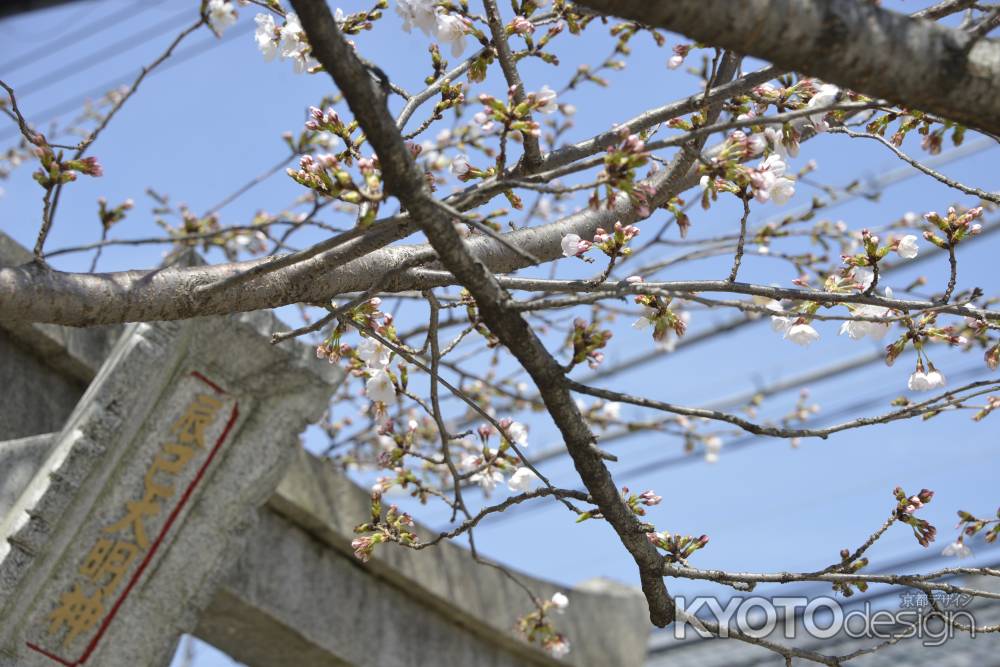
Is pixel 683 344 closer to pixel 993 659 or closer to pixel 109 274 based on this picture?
pixel 993 659

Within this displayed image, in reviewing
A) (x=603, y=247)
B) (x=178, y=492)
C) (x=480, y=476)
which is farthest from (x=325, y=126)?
(x=178, y=492)

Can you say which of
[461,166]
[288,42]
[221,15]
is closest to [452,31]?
[461,166]

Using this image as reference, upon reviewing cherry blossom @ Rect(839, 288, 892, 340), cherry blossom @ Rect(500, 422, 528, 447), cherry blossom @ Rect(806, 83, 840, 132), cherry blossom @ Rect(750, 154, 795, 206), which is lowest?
cherry blossom @ Rect(500, 422, 528, 447)

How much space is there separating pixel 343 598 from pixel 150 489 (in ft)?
4.15

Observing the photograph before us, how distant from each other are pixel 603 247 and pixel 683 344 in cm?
586

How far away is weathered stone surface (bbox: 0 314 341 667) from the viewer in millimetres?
3211

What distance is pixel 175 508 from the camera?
3.50 meters

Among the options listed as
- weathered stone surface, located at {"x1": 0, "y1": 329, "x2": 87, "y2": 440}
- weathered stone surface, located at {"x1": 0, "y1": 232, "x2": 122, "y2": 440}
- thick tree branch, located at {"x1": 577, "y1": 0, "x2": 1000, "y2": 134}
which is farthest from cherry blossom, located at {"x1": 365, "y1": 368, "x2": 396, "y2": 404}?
weathered stone surface, located at {"x1": 0, "y1": 329, "x2": 87, "y2": 440}

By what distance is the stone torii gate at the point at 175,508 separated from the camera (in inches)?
127

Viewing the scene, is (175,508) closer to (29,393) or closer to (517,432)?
(29,393)

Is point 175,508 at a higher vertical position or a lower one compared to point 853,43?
lower

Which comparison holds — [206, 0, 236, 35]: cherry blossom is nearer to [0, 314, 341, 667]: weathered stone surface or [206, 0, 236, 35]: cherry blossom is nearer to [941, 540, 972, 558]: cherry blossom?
[0, 314, 341, 667]: weathered stone surface

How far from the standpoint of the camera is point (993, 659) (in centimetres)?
667

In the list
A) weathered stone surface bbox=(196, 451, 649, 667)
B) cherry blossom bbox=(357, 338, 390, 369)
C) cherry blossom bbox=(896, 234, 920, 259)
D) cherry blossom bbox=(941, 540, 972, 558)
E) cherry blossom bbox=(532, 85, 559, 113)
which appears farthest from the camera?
weathered stone surface bbox=(196, 451, 649, 667)
